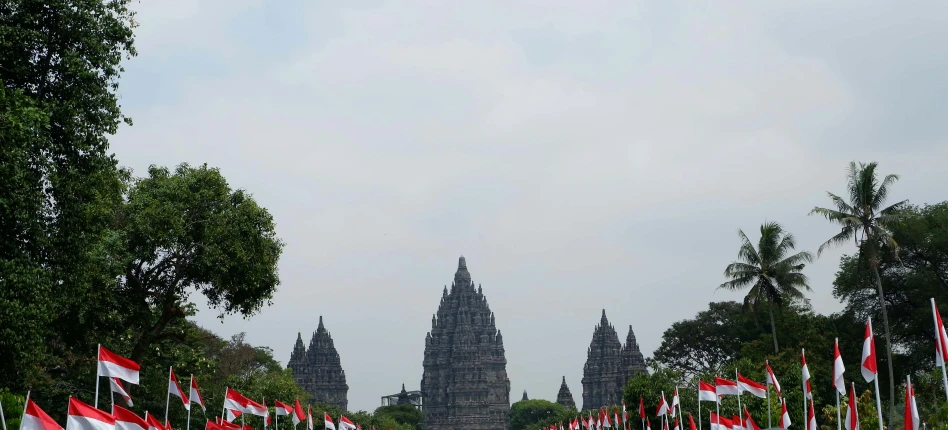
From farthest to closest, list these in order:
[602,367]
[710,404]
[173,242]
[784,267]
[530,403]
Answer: [530,403] < [602,367] < [784,267] < [710,404] < [173,242]

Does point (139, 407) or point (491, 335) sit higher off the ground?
point (491, 335)

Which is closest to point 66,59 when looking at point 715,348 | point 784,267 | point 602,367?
point 784,267

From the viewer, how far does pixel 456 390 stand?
6314 inches

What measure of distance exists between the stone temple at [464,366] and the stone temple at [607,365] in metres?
13.5

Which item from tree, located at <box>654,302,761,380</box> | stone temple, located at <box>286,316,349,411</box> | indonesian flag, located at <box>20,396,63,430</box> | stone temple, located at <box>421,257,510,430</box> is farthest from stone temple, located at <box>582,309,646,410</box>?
indonesian flag, located at <box>20,396,63,430</box>

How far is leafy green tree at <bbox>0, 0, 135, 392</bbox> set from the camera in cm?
2230

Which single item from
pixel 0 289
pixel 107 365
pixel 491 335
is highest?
pixel 491 335

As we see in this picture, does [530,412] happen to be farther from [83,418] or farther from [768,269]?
[83,418]

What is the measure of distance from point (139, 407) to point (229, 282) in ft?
26.2

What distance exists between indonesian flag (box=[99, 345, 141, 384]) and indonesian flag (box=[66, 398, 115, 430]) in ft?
13.3

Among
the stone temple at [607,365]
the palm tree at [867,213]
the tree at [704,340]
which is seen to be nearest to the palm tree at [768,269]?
the palm tree at [867,213]

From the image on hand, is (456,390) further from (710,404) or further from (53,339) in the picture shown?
(53,339)

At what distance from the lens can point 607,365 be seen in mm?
157375

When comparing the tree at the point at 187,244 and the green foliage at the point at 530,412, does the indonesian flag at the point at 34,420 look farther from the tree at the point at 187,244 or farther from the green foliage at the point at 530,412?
the green foliage at the point at 530,412
